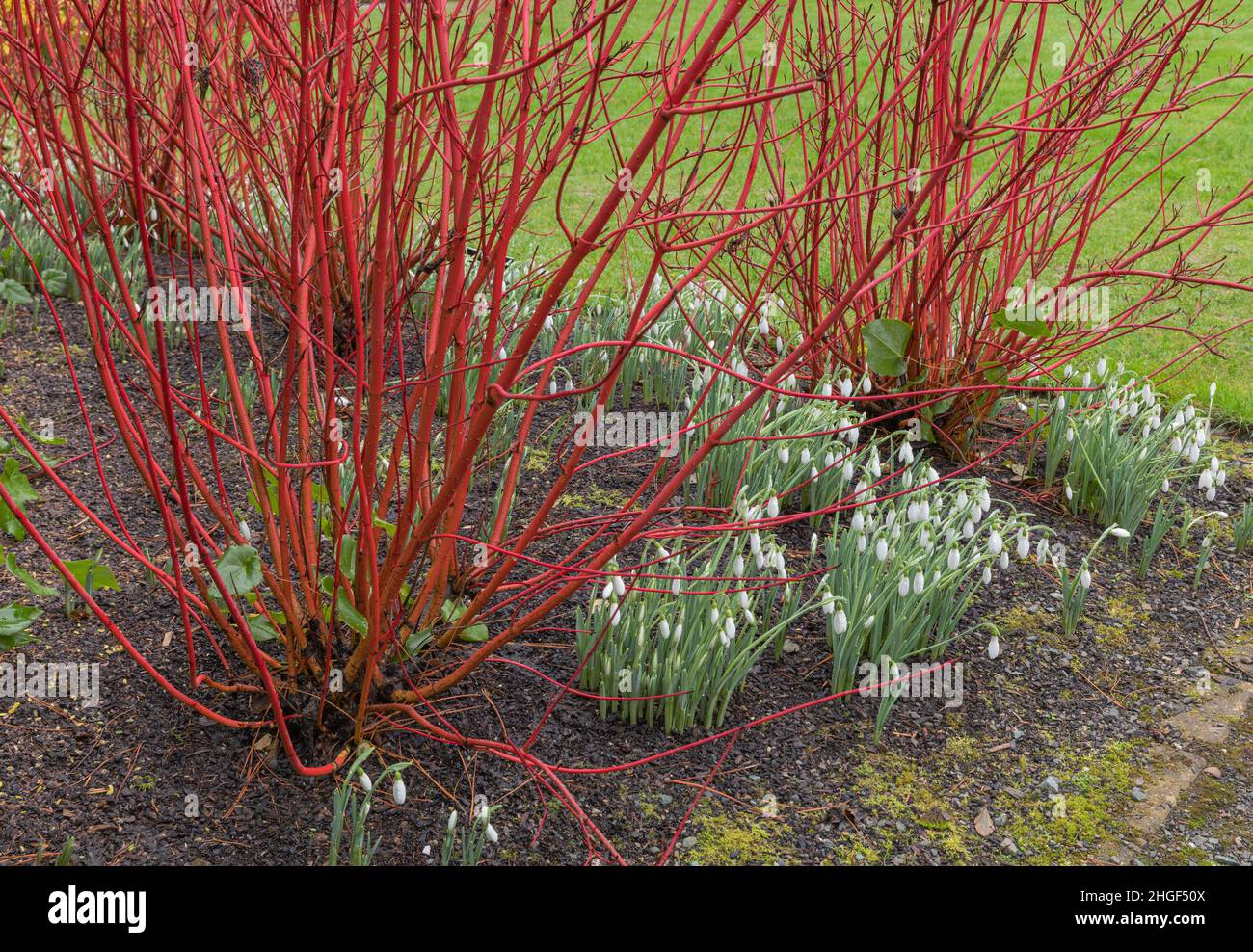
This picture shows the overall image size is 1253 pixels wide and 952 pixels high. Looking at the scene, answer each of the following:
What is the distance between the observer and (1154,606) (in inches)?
132

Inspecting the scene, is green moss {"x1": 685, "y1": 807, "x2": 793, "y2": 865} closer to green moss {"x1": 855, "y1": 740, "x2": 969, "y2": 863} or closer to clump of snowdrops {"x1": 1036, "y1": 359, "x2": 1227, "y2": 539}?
green moss {"x1": 855, "y1": 740, "x2": 969, "y2": 863}

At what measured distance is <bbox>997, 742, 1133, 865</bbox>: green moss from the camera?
2.46 meters

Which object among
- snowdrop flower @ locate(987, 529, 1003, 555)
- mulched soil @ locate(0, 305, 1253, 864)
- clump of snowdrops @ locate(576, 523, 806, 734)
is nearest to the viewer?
mulched soil @ locate(0, 305, 1253, 864)

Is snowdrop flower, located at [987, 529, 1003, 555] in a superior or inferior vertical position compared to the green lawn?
inferior

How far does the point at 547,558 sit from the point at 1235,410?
303cm

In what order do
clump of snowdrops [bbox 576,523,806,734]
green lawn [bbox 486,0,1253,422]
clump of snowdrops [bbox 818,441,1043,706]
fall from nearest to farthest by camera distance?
clump of snowdrops [bbox 576,523,806,734], clump of snowdrops [bbox 818,441,1043,706], green lawn [bbox 486,0,1253,422]

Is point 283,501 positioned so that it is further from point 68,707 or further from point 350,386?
point 350,386

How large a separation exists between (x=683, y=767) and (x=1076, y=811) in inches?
35.0

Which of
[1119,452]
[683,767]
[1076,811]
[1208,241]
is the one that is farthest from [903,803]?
[1208,241]

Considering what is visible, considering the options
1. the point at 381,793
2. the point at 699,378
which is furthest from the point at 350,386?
the point at 381,793

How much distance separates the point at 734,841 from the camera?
95.1 inches

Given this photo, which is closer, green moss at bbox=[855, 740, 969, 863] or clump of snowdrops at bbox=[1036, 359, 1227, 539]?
green moss at bbox=[855, 740, 969, 863]

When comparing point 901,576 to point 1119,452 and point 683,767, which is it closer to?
point 683,767

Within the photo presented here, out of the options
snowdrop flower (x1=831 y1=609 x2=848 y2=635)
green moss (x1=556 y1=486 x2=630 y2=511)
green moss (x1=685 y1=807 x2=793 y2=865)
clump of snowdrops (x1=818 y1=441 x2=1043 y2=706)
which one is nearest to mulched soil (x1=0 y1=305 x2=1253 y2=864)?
green moss (x1=685 y1=807 x2=793 y2=865)
